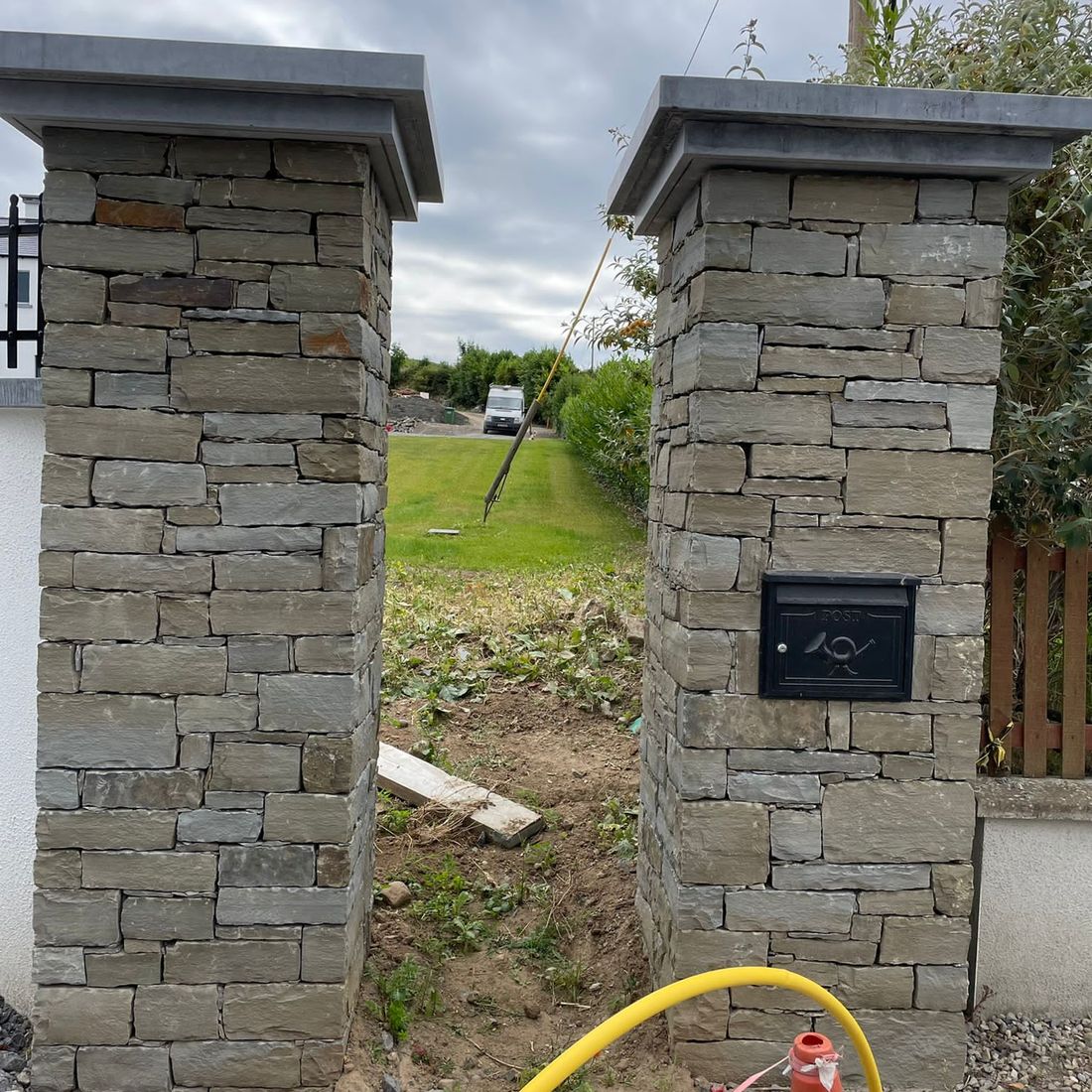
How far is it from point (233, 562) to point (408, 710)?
9.86 ft

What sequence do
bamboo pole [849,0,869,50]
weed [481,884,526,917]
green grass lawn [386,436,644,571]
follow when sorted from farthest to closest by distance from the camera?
green grass lawn [386,436,644,571] → bamboo pole [849,0,869,50] → weed [481,884,526,917]

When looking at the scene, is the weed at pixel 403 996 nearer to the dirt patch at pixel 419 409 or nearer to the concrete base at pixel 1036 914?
the concrete base at pixel 1036 914

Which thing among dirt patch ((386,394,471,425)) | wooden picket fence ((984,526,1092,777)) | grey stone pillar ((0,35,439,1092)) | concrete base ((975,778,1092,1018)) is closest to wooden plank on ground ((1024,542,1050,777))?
wooden picket fence ((984,526,1092,777))

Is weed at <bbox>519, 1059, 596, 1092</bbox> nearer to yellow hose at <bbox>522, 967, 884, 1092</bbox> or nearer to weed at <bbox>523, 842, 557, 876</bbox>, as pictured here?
weed at <bbox>523, 842, 557, 876</bbox>

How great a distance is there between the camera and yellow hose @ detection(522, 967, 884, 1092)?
1.48m

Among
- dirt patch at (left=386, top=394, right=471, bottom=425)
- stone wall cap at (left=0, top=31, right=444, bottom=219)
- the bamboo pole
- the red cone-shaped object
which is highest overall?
dirt patch at (left=386, top=394, right=471, bottom=425)

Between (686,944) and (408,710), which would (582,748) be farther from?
(686,944)

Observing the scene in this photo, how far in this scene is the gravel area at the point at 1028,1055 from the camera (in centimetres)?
295

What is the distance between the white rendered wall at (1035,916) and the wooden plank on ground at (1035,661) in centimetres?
24

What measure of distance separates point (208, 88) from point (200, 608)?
1.42 m

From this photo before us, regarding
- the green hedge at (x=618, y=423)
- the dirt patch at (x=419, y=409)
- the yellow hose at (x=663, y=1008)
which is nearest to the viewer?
the yellow hose at (x=663, y=1008)

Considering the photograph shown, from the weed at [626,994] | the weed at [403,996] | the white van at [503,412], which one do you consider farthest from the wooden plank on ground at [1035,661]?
the white van at [503,412]

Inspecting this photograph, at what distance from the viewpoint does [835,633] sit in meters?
2.72

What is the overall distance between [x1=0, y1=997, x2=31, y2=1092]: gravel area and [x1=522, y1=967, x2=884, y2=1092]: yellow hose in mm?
2075
